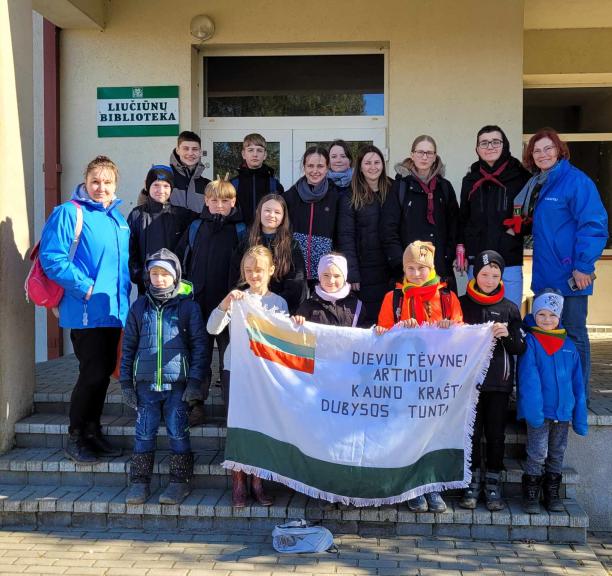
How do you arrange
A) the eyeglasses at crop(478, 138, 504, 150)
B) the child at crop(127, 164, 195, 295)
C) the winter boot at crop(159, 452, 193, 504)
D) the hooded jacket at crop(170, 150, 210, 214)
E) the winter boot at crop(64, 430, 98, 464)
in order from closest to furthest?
the winter boot at crop(159, 452, 193, 504), the winter boot at crop(64, 430, 98, 464), the eyeglasses at crop(478, 138, 504, 150), the child at crop(127, 164, 195, 295), the hooded jacket at crop(170, 150, 210, 214)


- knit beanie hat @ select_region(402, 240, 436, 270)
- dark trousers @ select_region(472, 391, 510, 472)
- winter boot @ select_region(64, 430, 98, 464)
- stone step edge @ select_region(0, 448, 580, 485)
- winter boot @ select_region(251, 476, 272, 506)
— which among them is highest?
knit beanie hat @ select_region(402, 240, 436, 270)

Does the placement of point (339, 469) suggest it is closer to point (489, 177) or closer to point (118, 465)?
point (118, 465)

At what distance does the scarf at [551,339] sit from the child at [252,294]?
1655 millimetres

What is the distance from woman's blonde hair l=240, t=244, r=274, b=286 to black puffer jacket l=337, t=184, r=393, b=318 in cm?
70

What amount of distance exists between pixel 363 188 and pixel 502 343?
61.6 inches

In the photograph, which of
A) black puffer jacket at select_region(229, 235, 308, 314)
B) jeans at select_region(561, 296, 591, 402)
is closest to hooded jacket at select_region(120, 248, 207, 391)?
black puffer jacket at select_region(229, 235, 308, 314)

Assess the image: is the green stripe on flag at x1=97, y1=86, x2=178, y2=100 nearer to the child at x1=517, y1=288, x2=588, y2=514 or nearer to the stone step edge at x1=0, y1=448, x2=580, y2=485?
the stone step edge at x1=0, y1=448, x2=580, y2=485

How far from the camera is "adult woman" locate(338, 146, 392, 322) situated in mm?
5273

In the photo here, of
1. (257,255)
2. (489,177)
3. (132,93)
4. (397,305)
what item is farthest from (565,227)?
(132,93)

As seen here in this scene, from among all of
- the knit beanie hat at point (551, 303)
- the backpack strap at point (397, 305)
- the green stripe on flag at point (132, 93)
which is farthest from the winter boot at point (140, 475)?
the green stripe on flag at point (132, 93)

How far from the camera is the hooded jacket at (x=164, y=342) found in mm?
4578

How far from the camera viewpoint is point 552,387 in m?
4.52

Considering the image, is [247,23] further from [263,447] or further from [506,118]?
[263,447]

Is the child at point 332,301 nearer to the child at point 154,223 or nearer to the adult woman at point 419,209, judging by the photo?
the adult woman at point 419,209
